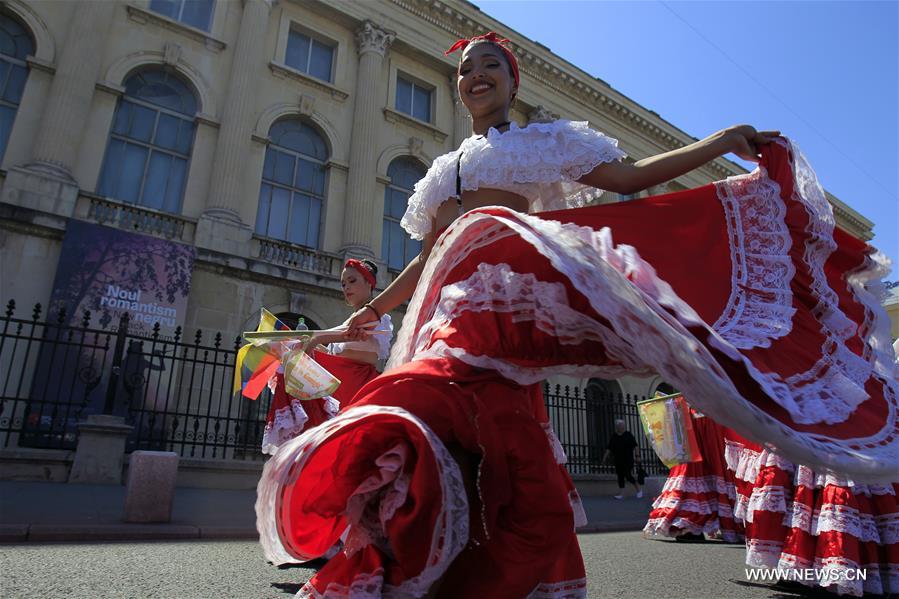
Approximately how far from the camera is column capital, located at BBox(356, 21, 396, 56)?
58.0 ft

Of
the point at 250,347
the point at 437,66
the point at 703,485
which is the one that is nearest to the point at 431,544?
the point at 250,347

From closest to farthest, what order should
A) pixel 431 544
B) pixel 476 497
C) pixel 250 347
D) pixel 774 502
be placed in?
pixel 431 544 → pixel 476 497 → pixel 250 347 → pixel 774 502

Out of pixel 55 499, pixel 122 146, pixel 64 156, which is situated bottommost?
pixel 55 499

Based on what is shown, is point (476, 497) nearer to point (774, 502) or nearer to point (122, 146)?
point (774, 502)

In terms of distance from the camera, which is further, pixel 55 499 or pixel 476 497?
pixel 55 499

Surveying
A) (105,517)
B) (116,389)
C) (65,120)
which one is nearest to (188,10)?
(65,120)

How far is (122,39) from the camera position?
1416 cm

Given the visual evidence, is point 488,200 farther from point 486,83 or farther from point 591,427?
point 591,427

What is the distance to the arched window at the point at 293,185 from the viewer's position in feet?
51.4

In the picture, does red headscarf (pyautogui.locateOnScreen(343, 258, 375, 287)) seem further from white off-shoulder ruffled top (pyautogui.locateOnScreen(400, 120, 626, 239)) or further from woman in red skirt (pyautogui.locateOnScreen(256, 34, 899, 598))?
woman in red skirt (pyautogui.locateOnScreen(256, 34, 899, 598))

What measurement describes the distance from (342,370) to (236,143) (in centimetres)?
1248

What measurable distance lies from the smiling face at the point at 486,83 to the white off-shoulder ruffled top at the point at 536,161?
0.41ft

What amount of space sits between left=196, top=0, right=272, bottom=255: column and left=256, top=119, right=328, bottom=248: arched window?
891 mm

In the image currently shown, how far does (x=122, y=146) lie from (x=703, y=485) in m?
14.8
